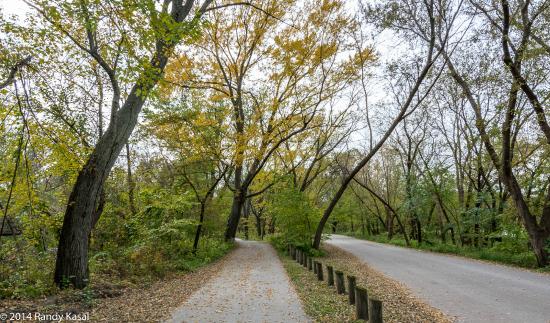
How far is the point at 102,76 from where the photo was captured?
40.7 ft

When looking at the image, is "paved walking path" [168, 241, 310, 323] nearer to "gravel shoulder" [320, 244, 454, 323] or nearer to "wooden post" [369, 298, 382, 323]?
"wooden post" [369, 298, 382, 323]

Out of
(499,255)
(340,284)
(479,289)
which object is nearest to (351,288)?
(340,284)

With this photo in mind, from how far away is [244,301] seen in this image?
757 cm

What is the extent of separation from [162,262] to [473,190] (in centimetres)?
2220

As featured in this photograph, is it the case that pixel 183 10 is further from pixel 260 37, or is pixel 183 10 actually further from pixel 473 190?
pixel 473 190

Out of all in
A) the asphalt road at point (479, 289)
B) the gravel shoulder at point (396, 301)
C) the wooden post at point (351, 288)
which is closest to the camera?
the gravel shoulder at point (396, 301)

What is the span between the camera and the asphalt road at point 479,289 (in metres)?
6.82

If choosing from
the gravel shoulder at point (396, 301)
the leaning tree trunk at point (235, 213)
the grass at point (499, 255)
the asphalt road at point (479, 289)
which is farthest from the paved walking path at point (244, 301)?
the grass at point (499, 255)

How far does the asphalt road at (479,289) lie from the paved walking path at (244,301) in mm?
3498

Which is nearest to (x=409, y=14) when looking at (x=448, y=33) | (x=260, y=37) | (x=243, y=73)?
(x=448, y=33)

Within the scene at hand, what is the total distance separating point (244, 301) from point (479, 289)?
21.4 ft

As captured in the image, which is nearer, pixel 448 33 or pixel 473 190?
pixel 448 33

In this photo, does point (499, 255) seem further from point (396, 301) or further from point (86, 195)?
point (86, 195)

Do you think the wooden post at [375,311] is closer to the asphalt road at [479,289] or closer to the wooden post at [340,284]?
the asphalt road at [479,289]
